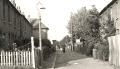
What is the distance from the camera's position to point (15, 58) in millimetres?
19594

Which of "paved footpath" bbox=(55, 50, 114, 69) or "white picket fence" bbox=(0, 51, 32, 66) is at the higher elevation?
"white picket fence" bbox=(0, 51, 32, 66)

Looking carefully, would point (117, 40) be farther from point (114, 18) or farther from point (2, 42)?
point (114, 18)

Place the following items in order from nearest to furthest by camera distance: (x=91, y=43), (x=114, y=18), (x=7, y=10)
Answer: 1. (x=7, y=10)
2. (x=114, y=18)
3. (x=91, y=43)

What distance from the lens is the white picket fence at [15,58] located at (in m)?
19.3

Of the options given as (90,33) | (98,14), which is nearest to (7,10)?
(90,33)

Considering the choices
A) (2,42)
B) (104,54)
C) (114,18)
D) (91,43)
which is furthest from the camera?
(91,43)

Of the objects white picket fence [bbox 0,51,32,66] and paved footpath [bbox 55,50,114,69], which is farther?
paved footpath [bbox 55,50,114,69]

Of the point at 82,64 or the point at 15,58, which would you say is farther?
the point at 82,64

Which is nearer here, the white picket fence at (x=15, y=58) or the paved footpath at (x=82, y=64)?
the white picket fence at (x=15, y=58)

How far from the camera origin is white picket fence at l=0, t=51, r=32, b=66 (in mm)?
19297

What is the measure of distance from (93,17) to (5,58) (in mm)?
31532

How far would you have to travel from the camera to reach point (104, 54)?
94.0 ft

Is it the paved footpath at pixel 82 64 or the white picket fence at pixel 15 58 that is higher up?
the white picket fence at pixel 15 58

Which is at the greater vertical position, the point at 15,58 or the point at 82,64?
the point at 15,58
